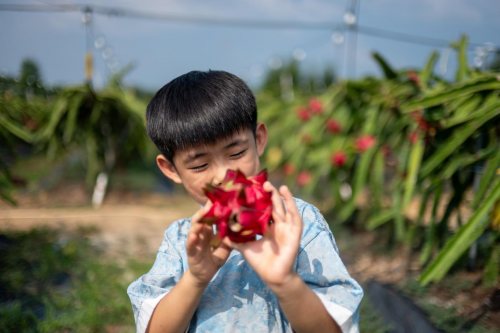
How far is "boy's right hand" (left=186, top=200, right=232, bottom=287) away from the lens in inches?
33.4

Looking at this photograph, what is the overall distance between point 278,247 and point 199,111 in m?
0.40

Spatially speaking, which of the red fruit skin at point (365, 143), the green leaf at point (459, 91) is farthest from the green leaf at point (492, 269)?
the red fruit skin at point (365, 143)

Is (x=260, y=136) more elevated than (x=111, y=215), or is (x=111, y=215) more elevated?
(x=260, y=136)

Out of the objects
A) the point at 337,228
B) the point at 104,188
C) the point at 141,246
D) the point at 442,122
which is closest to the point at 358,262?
the point at 337,228

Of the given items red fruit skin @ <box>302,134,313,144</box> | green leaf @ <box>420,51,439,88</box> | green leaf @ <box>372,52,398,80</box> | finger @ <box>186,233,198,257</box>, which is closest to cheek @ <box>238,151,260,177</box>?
finger @ <box>186,233,198,257</box>

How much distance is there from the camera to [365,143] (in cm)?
300

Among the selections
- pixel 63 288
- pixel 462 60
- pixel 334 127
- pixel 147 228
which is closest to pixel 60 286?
pixel 63 288

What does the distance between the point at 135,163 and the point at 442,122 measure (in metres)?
4.41

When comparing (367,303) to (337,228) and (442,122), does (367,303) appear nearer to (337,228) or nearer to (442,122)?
(442,122)

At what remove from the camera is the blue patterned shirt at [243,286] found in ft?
3.28

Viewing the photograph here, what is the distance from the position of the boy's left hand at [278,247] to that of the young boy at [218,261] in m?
0.07

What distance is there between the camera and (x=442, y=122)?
7.39 feet

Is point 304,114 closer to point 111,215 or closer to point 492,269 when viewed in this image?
point 111,215

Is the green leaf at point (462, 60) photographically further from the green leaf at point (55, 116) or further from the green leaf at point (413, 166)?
the green leaf at point (55, 116)
